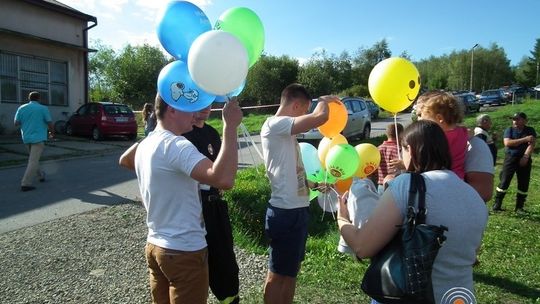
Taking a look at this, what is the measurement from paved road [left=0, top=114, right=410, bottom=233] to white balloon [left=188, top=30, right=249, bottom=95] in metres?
3.01

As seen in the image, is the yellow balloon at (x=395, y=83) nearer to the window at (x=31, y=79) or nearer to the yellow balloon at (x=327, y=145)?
the yellow balloon at (x=327, y=145)

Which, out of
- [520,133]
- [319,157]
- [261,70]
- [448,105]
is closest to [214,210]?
[319,157]

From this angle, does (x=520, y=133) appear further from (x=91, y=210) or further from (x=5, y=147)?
(x=5, y=147)

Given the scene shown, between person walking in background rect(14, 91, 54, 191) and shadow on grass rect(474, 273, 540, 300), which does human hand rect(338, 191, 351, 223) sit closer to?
shadow on grass rect(474, 273, 540, 300)

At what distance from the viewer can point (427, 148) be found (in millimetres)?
2012

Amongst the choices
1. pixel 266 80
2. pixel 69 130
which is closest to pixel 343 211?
pixel 69 130

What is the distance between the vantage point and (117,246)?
516 centimetres

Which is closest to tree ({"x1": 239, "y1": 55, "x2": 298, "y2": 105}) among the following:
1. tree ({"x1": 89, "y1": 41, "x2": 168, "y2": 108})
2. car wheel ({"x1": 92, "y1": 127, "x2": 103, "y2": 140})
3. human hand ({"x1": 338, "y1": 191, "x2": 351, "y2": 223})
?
tree ({"x1": 89, "y1": 41, "x2": 168, "y2": 108})

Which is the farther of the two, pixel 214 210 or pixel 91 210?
pixel 91 210

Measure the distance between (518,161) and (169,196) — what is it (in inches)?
292

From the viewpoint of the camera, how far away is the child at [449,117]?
2883 mm

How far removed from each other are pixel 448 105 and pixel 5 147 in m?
14.9

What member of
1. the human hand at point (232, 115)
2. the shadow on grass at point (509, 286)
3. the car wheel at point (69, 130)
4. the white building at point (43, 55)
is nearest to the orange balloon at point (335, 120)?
the human hand at point (232, 115)

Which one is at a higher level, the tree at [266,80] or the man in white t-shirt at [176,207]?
the tree at [266,80]
